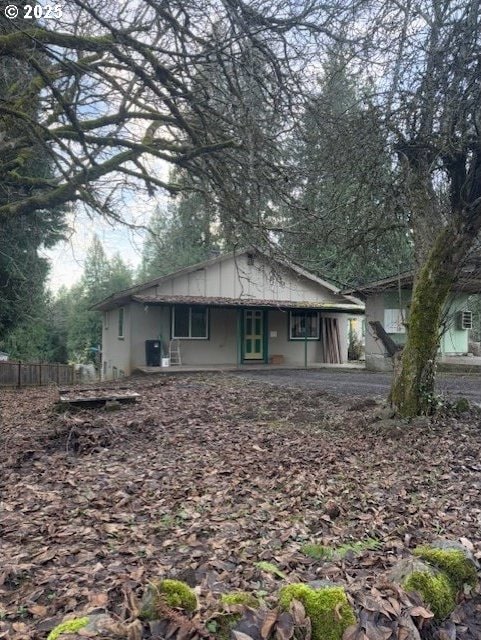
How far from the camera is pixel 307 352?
2019cm

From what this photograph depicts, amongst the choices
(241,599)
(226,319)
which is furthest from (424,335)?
(226,319)

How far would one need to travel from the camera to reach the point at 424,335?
6.87m

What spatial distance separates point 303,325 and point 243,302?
3.99 m

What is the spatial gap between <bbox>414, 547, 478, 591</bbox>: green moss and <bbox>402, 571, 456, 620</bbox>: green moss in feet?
0.40

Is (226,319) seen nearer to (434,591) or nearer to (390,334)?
(390,334)

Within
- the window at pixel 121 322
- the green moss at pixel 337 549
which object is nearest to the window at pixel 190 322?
the window at pixel 121 322

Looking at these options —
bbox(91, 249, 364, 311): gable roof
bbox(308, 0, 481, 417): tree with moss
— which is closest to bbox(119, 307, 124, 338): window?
bbox(91, 249, 364, 311): gable roof

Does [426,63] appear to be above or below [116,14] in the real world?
below

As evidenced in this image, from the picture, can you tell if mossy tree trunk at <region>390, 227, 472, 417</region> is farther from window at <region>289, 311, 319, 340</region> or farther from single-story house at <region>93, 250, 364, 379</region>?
window at <region>289, 311, 319, 340</region>

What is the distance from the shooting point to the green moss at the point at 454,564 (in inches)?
111

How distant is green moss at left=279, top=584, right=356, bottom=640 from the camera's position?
224cm

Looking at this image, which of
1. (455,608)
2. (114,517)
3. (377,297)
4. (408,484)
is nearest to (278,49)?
(408,484)

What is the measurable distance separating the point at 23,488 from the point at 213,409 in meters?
4.47

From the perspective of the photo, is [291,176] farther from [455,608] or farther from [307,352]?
[307,352]
